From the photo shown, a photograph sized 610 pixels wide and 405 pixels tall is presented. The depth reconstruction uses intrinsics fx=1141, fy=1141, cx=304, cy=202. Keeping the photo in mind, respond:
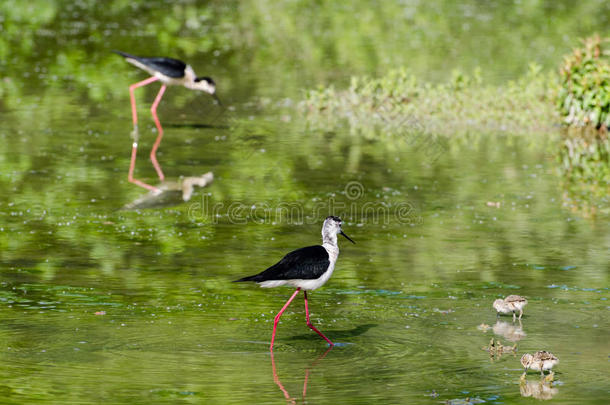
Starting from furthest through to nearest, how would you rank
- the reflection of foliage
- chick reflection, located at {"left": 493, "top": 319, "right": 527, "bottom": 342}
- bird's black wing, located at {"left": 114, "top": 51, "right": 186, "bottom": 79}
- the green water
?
the reflection of foliage
bird's black wing, located at {"left": 114, "top": 51, "right": 186, "bottom": 79}
chick reflection, located at {"left": 493, "top": 319, "right": 527, "bottom": 342}
the green water

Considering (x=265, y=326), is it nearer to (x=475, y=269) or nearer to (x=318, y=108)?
(x=475, y=269)

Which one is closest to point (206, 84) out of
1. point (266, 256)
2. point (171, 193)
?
point (171, 193)

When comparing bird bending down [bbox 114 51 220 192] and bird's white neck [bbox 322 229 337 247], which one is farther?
bird bending down [bbox 114 51 220 192]

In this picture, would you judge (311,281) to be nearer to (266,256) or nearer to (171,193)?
(266,256)

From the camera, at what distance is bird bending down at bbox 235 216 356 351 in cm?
938

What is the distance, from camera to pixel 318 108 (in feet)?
75.5

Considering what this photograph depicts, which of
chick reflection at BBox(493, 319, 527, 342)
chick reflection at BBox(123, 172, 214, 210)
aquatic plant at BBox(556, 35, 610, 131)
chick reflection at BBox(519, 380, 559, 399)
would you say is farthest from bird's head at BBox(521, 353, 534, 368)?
aquatic plant at BBox(556, 35, 610, 131)

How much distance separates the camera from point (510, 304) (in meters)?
10.1

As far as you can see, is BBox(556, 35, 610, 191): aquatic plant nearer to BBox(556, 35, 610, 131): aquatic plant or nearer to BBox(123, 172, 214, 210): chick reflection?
BBox(556, 35, 610, 131): aquatic plant

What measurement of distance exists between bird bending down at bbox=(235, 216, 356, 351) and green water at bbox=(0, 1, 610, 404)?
1.78 ft

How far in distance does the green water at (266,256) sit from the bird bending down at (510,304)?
0.15 metres

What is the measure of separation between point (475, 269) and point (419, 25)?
2612cm

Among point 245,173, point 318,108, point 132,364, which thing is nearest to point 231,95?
point 318,108

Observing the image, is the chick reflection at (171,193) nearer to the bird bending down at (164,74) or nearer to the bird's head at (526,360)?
the bird bending down at (164,74)
